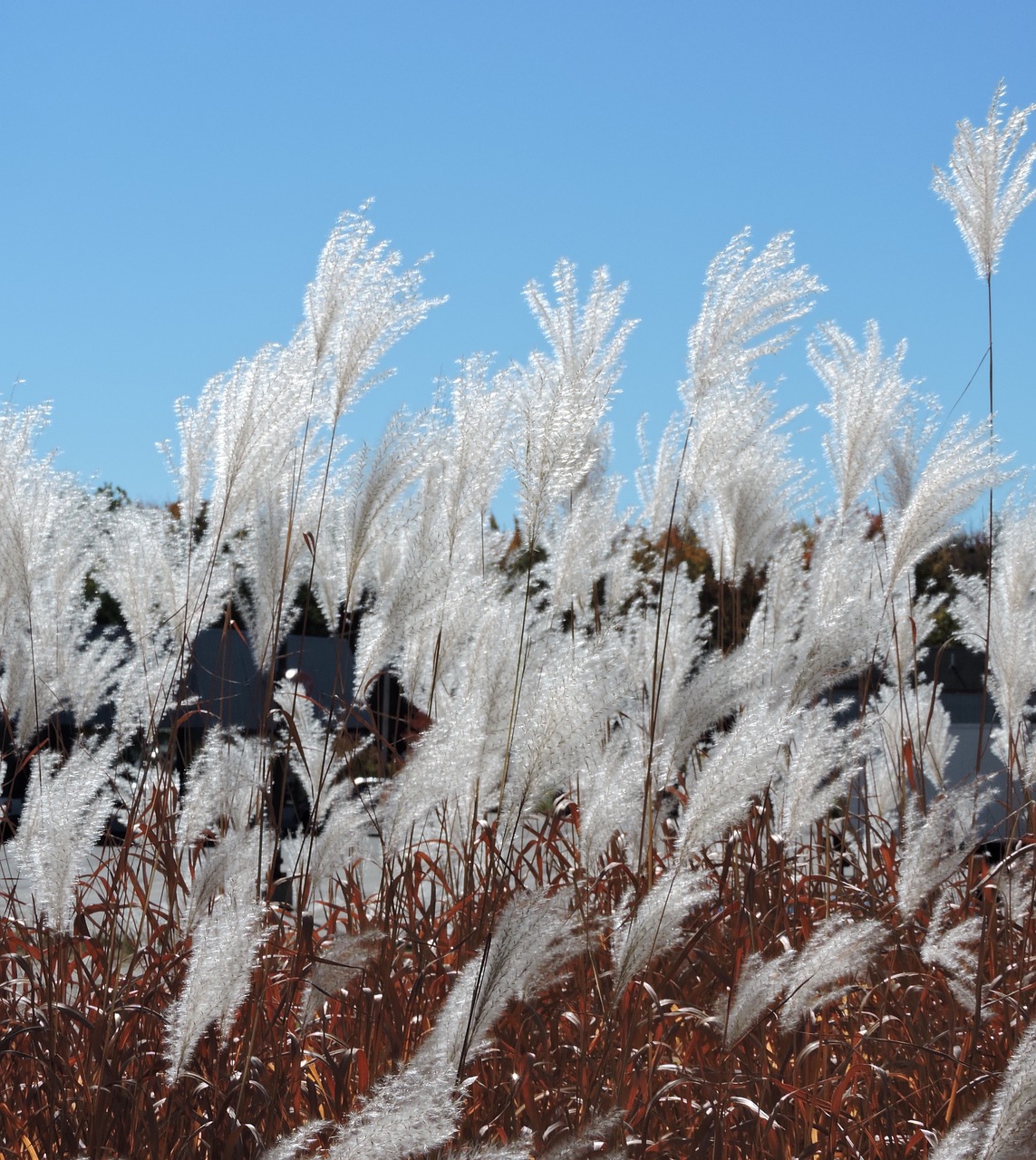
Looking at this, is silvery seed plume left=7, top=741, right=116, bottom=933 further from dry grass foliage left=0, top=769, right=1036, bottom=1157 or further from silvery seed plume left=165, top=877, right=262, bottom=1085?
silvery seed plume left=165, top=877, right=262, bottom=1085

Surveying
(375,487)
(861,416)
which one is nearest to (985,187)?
(861,416)

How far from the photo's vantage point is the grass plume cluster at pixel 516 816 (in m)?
1.58

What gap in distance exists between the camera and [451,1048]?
127cm

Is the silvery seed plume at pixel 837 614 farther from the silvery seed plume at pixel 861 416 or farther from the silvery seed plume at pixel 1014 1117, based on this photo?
the silvery seed plume at pixel 1014 1117

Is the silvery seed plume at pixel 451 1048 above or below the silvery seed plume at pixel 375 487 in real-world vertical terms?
below

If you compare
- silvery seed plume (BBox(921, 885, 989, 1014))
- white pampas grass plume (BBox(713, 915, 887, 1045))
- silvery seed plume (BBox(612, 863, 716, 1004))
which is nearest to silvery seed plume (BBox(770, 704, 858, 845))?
silvery seed plume (BBox(921, 885, 989, 1014))

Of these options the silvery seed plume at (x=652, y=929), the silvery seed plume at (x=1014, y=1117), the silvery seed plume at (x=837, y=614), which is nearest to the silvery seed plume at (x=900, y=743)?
the silvery seed plume at (x=837, y=614)

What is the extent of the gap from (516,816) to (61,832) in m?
0.70

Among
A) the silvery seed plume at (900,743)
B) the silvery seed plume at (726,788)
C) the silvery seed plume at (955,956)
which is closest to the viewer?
the silvery seed plume at (726,788)

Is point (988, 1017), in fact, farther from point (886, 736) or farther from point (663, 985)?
point (886, 736)

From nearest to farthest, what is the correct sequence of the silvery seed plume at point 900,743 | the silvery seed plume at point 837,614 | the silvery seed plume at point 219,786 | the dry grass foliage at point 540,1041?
the dry grass foliage at point 540,1041 → the silvery seed plume at point 219,786 → the silvery seed plume at point 837,614 → the silvery seed plume at point 900,743

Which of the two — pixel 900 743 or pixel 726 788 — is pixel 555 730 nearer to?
pixel 726 788

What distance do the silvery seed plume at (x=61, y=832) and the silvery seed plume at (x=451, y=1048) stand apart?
0.64m

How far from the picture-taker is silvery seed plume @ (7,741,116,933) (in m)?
1.68
